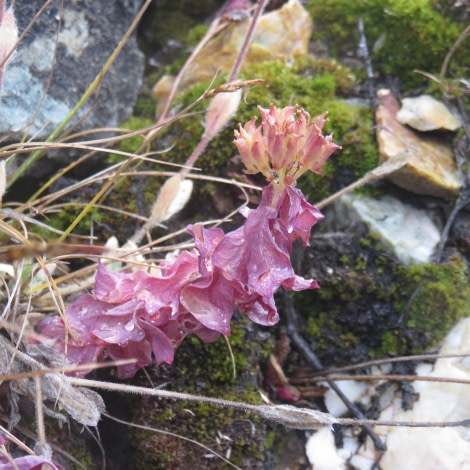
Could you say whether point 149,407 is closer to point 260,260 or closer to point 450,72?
point 260,260

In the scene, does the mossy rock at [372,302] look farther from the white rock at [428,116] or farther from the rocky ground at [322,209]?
the white rock at [428,116]

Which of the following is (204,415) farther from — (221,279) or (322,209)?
(322,209)

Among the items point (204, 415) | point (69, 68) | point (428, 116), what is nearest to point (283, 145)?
point (204, 415)

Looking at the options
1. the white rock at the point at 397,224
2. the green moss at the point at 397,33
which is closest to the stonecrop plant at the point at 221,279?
the white rock at the point at 397,224

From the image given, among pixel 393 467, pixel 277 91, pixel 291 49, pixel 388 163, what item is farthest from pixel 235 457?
pixel 291 49

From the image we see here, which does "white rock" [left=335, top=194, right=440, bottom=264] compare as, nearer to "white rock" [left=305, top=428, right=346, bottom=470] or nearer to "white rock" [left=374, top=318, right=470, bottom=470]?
"white rock" [left=374, top=318, right=470, bottom=470]
